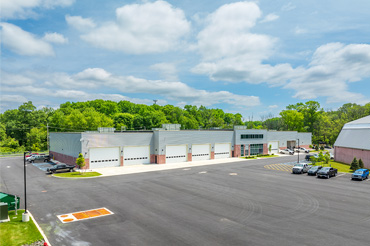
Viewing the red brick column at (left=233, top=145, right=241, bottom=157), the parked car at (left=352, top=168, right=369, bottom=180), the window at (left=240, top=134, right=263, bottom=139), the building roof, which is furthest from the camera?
the window at (left=240, top=134, right=263, bottom=139)

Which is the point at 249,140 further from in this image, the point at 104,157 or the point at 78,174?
the point at 78,174

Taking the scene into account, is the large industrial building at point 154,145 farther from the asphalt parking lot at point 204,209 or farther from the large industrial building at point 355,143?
the large industrial building at point 355,143

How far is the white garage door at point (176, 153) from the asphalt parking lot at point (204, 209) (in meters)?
15.7

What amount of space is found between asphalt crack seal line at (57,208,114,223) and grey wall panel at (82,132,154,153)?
2412cm

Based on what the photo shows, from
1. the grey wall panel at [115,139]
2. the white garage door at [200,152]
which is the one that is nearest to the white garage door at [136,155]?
the grey wall panel at [115,139]

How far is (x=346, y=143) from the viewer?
51969 millimetres

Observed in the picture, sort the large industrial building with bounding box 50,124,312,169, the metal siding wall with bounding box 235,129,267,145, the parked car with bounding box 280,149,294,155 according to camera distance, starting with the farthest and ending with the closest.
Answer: the parked car with bounding box 280,149,294,155 < the metal siding wall with bounding box 235,129,267,145 < the large industrial building with bounding box 50,124,312,169

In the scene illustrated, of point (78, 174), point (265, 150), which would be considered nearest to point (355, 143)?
point (265, 150)

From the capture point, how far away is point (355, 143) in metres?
→ 49.0

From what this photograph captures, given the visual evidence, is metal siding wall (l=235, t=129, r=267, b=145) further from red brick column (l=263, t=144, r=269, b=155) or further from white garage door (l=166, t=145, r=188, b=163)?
white garage door (l=166, t=145, r=188, b=163)

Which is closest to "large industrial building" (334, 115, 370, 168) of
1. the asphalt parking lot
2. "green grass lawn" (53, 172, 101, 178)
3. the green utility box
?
the asphalt parking lot

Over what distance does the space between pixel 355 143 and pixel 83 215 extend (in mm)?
52188

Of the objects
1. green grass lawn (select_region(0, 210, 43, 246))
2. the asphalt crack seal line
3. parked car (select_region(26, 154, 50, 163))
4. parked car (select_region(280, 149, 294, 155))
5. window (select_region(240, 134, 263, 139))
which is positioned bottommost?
parked car (select_region(280, 149, 294, 155))

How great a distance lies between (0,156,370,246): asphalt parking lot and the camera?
1565 centimetres
